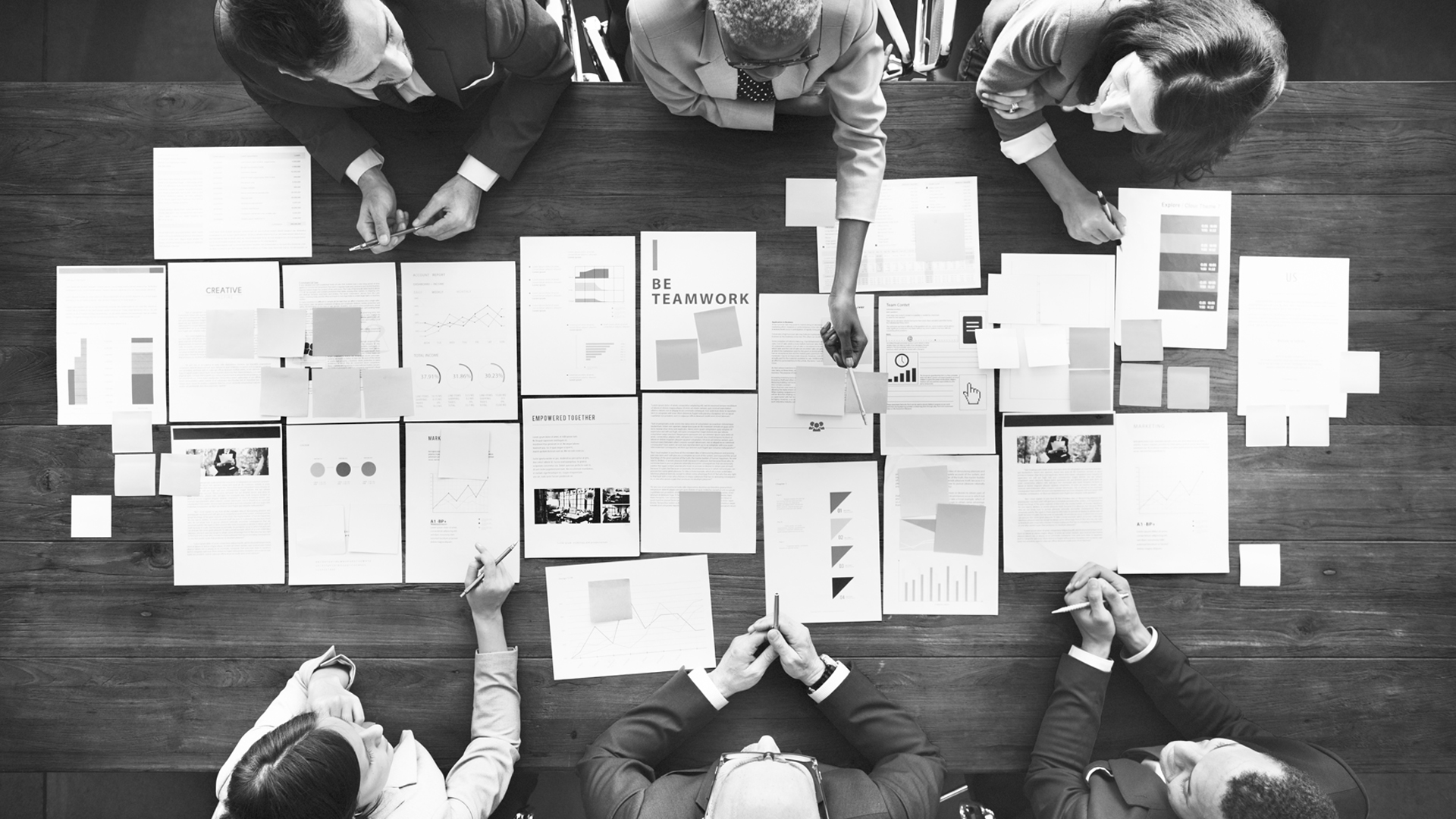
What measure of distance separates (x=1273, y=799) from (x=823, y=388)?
45.3 inches

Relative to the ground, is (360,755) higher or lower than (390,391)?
lower

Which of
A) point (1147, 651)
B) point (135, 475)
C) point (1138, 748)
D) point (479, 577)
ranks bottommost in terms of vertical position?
point (1138, 748)

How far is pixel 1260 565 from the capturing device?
1.75m

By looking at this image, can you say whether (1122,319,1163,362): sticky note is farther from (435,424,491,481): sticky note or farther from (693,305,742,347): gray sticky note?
(435,424,491,481): sticky note

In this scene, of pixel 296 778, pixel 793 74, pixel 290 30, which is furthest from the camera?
pixel 793 74

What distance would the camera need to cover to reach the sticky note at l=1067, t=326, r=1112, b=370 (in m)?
1.74

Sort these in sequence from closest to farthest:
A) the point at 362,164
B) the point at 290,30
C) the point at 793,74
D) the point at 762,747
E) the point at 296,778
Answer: the point at 290,30 → the point at 296,778 → the point at 793,74 → the point at 762,747 → the point at 362,164

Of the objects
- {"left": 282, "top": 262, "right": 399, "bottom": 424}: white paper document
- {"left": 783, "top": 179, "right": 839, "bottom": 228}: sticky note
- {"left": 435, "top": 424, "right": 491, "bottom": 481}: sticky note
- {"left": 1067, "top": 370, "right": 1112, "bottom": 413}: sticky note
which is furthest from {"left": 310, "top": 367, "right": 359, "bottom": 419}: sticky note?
{"left": 1067, "top": 370, "right": 1112, "bottom": 413}: sticky note

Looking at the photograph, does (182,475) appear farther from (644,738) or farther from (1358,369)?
(1358,369)

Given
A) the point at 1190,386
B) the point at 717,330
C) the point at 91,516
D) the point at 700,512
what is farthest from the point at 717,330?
the point at 91,516

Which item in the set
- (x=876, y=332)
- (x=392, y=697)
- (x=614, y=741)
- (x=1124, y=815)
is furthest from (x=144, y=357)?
(x=1124, y=815)

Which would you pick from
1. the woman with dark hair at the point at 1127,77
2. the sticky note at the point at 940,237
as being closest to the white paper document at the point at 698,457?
the sticky note at the point at 940,237

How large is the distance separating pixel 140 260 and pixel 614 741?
1.53 meters

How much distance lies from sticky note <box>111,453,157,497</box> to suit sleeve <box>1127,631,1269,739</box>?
226 cm
